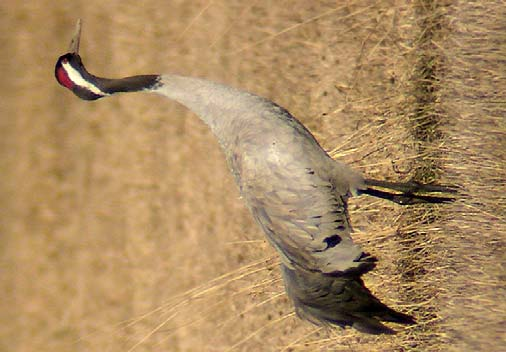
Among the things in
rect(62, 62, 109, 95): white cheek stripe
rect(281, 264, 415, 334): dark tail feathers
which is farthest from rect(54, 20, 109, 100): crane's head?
rect(281, 264, 415, 334): dark tail feathers

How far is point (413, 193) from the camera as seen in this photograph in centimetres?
150

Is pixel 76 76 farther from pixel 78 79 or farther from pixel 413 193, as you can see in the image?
pixel 413 193

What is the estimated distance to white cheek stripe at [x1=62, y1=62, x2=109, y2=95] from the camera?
1.34m

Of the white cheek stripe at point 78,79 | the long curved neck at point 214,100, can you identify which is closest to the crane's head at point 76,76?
the white cheek stripe at point 78,79

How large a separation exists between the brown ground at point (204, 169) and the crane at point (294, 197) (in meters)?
0.40

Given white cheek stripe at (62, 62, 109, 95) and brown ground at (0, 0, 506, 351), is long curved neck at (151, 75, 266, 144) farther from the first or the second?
brown ground at (0, 0, 506, 351)

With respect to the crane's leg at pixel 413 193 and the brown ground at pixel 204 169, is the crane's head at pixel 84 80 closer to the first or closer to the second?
the brown ground at pixel 204 169

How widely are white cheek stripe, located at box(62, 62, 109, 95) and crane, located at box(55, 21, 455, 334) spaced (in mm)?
66

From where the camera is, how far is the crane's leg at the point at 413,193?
56.7 inches

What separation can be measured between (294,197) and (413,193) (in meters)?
0.47

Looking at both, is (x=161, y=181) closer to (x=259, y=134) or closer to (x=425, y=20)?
(x=259, y=134)

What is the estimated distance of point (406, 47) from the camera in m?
1.61

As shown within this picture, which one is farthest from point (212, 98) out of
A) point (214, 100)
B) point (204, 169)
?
point (204, 169)

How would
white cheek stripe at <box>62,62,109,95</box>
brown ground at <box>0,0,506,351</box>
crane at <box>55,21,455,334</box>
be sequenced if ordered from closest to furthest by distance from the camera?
crane at <box>55,21,455,334</box>
white cheek stripe at <box>62,62,109,95</box>
brown ground at <box>0,0,506,351</box>
